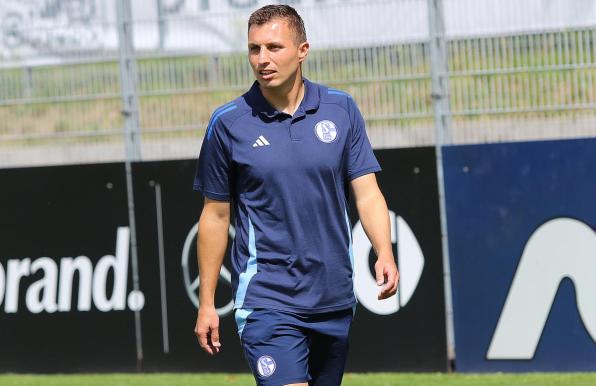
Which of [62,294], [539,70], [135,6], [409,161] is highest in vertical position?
[135,6]

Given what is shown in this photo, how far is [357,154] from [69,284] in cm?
471

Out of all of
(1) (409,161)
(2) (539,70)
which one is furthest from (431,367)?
(2) (539,70)

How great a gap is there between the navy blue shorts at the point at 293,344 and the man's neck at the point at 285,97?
78 centimetres

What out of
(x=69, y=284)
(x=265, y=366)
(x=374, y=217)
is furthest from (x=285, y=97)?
(x=69, y=284)

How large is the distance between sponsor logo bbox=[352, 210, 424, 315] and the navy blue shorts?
3.61 meters

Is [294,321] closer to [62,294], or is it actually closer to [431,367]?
[431,367]

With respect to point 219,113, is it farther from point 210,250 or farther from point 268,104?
point 210,250

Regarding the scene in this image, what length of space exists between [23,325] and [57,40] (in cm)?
213

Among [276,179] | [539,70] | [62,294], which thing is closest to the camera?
[276,179]

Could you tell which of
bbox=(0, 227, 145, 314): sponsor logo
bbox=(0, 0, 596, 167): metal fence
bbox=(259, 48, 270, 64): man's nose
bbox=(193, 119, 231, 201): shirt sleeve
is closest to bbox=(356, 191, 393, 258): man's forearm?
bbox=(193, 119, 231, 201): shirt sleeve

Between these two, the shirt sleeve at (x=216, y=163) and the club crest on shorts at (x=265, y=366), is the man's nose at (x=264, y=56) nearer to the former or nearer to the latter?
the shirt sleeve at (x=216, y=163)

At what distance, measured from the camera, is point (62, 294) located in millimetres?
9078

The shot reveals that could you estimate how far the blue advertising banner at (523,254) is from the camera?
814cm

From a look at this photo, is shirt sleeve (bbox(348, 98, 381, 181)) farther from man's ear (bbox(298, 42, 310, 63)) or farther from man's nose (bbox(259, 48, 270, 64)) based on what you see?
man's nose (bbox(259, 48, 270, 64))
